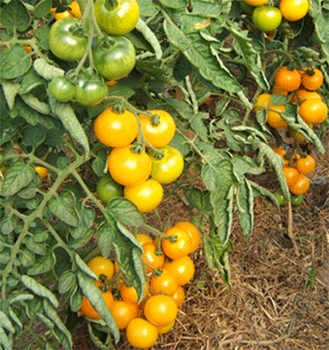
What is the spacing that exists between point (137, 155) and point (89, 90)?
204 millimetres

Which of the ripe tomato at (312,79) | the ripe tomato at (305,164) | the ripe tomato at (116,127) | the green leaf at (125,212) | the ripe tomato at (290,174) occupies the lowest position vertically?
the ripe tomato at (290,174)

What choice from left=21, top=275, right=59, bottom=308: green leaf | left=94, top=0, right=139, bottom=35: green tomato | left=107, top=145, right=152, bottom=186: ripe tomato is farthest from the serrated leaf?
left=21, top=275, right=59, bottom=308: green leaf

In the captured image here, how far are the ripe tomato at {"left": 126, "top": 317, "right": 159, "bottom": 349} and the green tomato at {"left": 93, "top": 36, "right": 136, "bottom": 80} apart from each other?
0.73 meters

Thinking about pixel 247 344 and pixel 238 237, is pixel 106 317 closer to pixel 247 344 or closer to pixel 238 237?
pixel 247 344

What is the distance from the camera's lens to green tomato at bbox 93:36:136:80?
0.76 m

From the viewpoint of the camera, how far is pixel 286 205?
2.00 metres

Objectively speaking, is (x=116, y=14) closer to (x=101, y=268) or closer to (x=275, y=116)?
(x=101, y=268)

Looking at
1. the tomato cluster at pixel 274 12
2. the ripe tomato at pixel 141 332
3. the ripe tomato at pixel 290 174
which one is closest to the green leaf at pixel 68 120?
the ripe tomato at pixel 141 332

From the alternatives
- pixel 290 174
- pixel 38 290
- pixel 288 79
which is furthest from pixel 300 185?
pixel 38 290

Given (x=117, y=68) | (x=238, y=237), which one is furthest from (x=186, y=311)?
(x=117, y=68)

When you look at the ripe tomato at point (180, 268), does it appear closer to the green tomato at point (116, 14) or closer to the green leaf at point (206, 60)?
the green leaf at point (206, 60)

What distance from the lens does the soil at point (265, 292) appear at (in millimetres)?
1517

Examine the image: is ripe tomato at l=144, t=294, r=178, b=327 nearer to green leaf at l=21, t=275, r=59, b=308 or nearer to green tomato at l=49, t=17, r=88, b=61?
green leaf at l=21, t=275, r=59, b=308

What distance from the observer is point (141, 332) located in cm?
117
